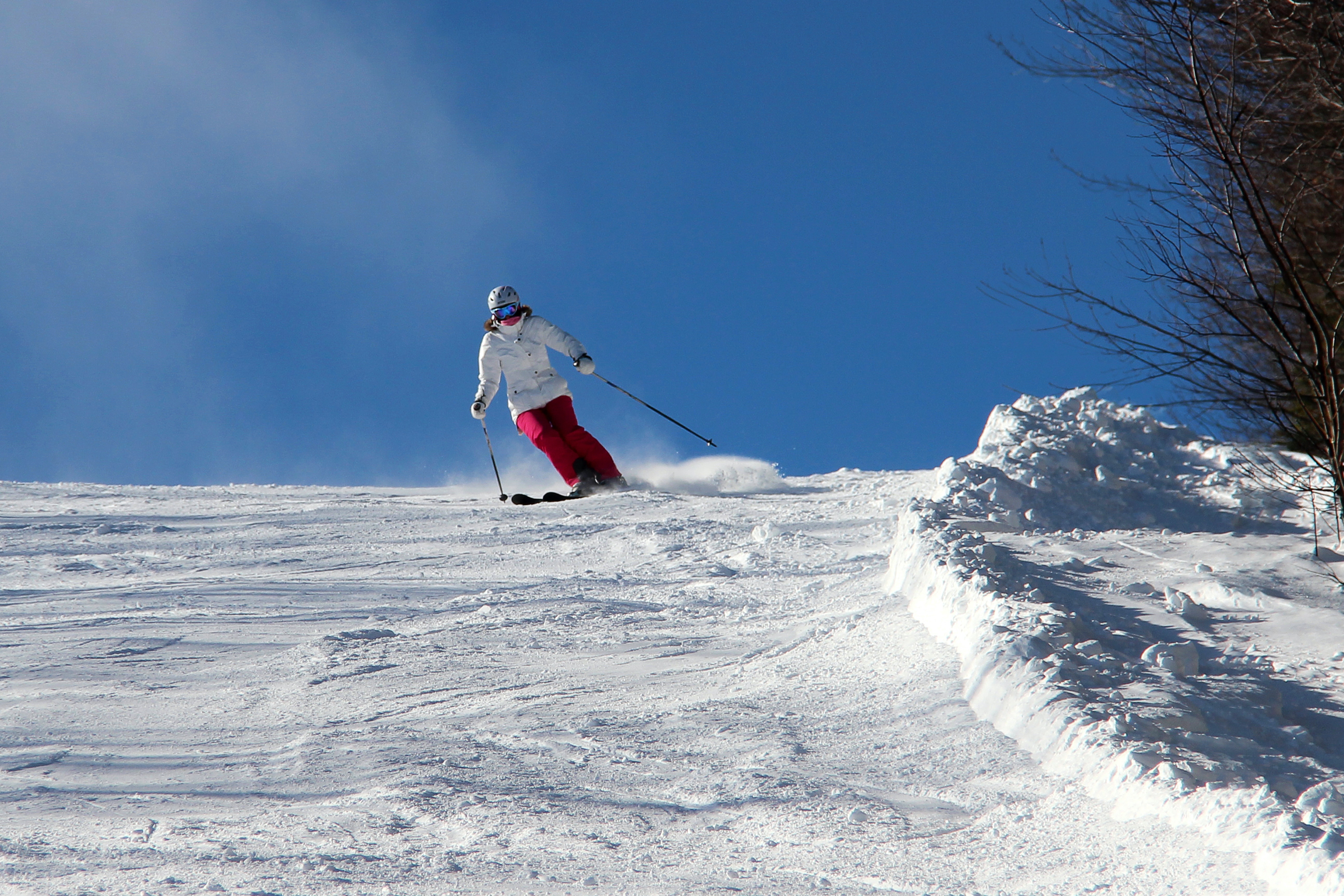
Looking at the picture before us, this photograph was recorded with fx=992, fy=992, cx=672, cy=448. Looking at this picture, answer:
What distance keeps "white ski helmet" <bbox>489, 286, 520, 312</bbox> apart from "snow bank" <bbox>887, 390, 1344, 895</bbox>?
481 centimetres

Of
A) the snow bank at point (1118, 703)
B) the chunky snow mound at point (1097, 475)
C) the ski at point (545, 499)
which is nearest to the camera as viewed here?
the snow bank at point (1118, 703)

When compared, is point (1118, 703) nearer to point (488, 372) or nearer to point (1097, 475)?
point (1097, 475)

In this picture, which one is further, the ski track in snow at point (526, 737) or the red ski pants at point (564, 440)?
the red ski pants at point (564, 440)

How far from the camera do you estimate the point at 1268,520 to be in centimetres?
643

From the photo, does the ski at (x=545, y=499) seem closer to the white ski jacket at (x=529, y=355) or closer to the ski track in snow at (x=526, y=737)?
the white ski jacket at (x=529, y=355)

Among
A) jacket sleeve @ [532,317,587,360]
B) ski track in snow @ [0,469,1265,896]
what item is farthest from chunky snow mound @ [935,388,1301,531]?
jacket sleeve @ [532,317,587,360]

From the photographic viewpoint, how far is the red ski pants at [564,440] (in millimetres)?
9125

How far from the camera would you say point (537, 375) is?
9328 millimetres

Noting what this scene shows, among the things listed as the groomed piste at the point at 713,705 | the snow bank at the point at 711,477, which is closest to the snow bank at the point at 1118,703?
the groomed piste at the point at 713,705

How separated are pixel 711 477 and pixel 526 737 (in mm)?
6685

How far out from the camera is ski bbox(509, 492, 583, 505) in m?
8.53

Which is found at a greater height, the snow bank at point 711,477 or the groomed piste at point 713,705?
the snow bank at point 711,477

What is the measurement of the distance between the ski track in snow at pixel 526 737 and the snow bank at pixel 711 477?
2.76 metres

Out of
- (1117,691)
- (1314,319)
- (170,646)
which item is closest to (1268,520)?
(1314,319)
